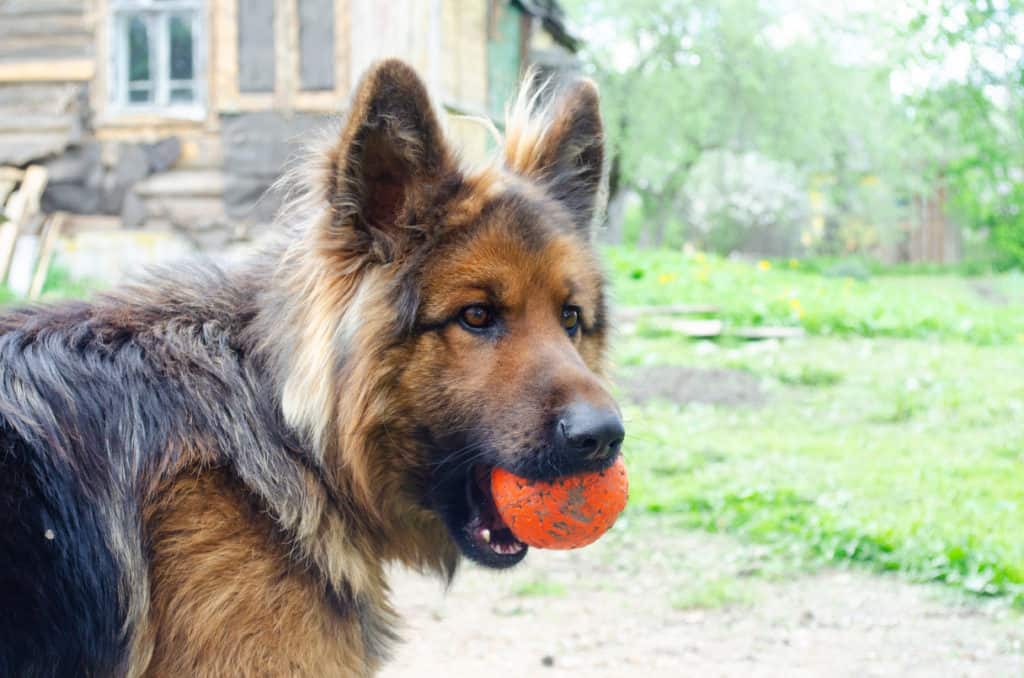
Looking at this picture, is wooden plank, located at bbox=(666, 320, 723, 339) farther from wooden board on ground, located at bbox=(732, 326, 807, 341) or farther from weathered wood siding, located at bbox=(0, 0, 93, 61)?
weathered wood siding, located at bbox=(0, 0, 93, 61)

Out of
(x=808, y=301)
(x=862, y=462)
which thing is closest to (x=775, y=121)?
(x=808, y=301)

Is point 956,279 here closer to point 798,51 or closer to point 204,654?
point 798,51

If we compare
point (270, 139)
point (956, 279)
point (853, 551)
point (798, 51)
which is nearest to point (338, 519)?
point (853, 551)

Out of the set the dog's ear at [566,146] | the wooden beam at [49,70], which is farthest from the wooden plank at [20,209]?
the dog's ear at [566,146]

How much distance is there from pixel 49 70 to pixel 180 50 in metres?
1.78

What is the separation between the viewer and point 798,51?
28.1 meters

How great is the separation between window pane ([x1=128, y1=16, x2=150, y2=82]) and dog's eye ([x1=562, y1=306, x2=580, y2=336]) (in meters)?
12.5

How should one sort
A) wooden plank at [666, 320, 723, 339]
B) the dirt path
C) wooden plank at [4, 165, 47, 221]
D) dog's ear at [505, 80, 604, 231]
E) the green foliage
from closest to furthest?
dog's ear at [505, 80, 604, 231]
the dirt path
wooden plank at [666, 320, 723, 339]
wooden plank at [4, 165, 47, 221]
the green foliage

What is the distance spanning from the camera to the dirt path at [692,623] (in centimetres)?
468

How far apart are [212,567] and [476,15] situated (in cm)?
1447

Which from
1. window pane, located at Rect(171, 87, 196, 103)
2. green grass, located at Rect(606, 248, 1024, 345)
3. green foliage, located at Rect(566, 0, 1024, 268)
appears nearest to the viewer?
green grass, located at Rect(606, 248, 1024, 345)

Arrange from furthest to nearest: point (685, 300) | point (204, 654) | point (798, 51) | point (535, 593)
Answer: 1. point (798, 51)
2. point (685, 300)
3. point (535, 593)
4. point (204, 654)

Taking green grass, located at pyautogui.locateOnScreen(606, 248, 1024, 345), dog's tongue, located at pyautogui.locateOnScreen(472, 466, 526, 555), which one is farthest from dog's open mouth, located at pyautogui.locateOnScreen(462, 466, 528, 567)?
green grass, located at pyautogui.locateOnScreen(606, 248, 1024, 345)

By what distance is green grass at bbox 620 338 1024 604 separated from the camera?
5828mm
